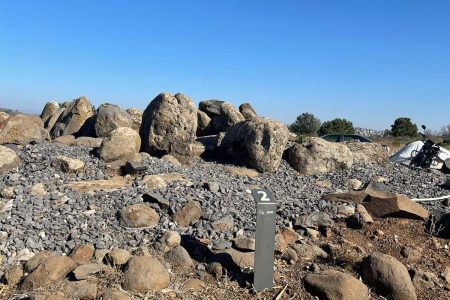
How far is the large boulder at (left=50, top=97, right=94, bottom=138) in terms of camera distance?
1228 centimetres

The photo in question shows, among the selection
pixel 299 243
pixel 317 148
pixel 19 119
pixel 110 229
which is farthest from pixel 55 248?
pixel 317 148

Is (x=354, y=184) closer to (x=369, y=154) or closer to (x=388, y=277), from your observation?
(x=369, y=154)

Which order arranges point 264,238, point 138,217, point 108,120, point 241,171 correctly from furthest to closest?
point 108,120
point 241,171
point 138,217
point 264,238

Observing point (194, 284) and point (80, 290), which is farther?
point (194, 284)

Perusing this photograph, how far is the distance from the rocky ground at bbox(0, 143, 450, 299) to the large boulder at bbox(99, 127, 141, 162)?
0.45 metres

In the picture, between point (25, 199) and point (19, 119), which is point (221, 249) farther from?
point (19, 119)

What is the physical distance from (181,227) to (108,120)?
6229 mm

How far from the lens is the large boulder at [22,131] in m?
9.03

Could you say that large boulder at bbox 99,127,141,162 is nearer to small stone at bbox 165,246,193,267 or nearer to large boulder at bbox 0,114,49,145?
large boulder at bbox 0,114,49,145

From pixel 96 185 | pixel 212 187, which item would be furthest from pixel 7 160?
pixel 212 187

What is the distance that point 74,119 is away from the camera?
12359 mm

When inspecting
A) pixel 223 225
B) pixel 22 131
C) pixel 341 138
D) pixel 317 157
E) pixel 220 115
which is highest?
pixel 220 115

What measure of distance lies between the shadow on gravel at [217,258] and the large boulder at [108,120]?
646 centimetres

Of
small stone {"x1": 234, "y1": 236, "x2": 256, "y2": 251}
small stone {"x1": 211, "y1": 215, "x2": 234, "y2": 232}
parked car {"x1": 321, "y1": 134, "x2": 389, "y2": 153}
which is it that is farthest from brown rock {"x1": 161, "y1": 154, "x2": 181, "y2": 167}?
parked car {"x1": 321, "y1": 134, "x2": 389, "y2": 153}
